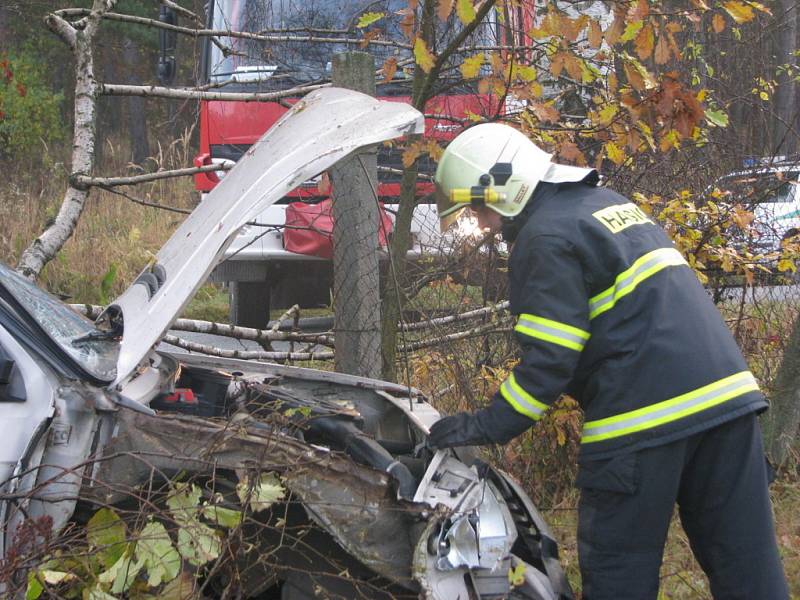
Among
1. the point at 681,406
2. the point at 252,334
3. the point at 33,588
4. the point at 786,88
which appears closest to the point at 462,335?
the point at 252,334

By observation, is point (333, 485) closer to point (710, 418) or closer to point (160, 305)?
point (160, 305)

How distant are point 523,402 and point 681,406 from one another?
19.1 inches

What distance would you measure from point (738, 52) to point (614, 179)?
2.60 m

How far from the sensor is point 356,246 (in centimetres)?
411

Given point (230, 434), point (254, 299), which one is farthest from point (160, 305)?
point (254, 299)

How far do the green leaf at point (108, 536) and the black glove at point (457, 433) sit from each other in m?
1.03

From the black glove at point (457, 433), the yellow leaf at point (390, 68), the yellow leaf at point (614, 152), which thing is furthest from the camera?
the yellow leaf at point (614, 152)

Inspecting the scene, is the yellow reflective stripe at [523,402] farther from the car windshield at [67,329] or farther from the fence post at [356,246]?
the fence post at [356,246]

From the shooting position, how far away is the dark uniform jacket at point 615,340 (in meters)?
2.73

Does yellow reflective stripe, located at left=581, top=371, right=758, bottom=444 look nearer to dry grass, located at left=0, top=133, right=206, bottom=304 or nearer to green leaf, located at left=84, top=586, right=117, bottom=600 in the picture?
green leaf, located at left=84, top=586, right=117, bottom=600

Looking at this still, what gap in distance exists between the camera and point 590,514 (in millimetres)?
2885

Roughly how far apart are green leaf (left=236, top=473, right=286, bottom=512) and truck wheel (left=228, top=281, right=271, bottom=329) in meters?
4.59

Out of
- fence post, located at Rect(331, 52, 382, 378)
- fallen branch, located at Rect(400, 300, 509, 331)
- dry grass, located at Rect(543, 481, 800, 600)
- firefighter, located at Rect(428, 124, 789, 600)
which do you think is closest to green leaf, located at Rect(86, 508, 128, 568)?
firefighter, located at Rect(428, 124, 789, 600)

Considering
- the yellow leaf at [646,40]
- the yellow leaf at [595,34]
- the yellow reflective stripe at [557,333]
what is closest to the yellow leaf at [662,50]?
the yellow leaf at [646,40]
